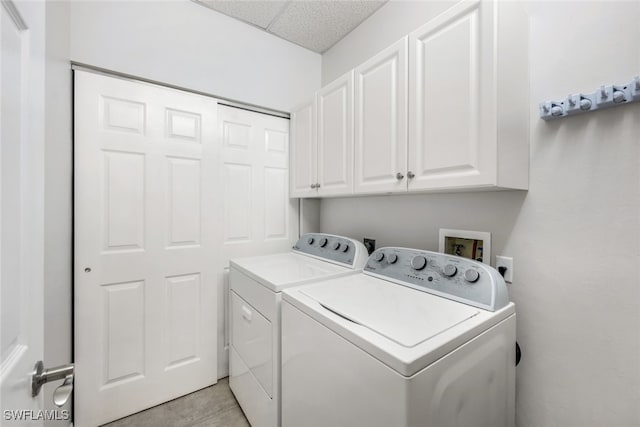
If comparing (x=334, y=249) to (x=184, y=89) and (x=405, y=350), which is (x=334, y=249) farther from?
(x=184, y=89)

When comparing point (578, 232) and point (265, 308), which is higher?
point (578, 232)

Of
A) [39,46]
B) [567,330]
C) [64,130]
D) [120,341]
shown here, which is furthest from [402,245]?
[64,130]

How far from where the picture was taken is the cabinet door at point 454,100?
101 centimetres

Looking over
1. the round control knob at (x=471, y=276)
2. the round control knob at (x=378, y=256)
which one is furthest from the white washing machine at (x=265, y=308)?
the round control knob at (x=471, y=276)

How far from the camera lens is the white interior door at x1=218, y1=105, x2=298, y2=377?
1.97 metres

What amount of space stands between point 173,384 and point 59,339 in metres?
0.77

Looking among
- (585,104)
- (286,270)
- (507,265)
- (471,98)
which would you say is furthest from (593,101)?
(286,270)

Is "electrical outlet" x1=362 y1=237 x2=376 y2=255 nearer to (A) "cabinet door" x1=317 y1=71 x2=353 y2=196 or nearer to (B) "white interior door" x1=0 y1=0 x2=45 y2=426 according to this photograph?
(A) "cabinet door" x1=317 y1=71 x2=353 y2=196

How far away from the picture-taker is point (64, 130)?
1.36 metres

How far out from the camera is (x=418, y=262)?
1277 millimetres

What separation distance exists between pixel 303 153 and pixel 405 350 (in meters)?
1.62

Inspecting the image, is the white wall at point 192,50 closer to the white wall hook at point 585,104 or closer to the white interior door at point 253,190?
the white interior door at point 253,190

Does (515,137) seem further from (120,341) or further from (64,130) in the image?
(120,341)

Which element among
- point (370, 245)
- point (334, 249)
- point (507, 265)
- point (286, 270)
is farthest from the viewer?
point (370, 245)
